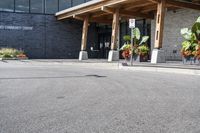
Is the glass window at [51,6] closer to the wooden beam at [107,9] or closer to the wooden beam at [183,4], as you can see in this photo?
the wooden beam at [107,9]

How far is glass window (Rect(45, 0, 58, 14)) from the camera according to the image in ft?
124

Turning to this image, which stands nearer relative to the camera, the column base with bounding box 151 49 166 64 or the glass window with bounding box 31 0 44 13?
the column base with bounding box 151 49 166 64

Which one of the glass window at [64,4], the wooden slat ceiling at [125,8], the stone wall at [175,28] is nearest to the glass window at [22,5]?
the glass window at [64,4]

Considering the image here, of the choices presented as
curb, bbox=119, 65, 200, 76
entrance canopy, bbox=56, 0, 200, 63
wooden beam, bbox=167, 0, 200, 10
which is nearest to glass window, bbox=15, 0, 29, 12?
entrance canopy, bbox=56, 0, 200, 63

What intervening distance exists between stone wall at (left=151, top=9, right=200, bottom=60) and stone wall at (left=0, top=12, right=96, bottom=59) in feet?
39.9

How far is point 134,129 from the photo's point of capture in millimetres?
5090

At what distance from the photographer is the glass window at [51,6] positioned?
37.7 m

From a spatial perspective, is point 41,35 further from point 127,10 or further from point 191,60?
point 191,60

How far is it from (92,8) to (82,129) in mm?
24091

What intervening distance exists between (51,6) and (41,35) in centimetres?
335

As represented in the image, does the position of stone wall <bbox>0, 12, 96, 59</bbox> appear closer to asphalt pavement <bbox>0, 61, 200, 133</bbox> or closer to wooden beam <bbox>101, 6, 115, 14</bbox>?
wooden beam <bbox>101, 6, 115, 14</bbox>

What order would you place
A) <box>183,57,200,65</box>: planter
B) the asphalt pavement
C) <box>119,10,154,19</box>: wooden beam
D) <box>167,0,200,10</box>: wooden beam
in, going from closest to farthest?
1. the asphalt pavement
2. <box>183,57,200,65</box>: planter
3. <box>167,0,200,10</box>: wooden beam
4. <box>119,10,154,19</box>: wooden beam

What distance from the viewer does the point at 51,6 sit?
37938mm

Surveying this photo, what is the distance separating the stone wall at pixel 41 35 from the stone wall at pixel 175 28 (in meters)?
12.2
